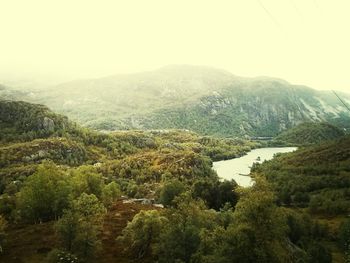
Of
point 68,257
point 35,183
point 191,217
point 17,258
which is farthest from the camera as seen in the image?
point 35,183

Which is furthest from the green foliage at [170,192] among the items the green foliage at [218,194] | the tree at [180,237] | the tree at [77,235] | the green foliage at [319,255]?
the tree at [77,235]

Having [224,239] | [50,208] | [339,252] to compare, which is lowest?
[339,252]

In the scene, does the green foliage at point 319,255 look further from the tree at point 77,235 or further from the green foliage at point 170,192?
the green foliage at point 170,192

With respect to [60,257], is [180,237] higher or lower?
higher

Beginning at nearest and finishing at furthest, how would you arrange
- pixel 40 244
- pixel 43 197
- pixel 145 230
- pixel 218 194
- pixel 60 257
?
pixel 60 257, pixel 145 230, pixel 40 244, pixel 43 197, pixel 218 194

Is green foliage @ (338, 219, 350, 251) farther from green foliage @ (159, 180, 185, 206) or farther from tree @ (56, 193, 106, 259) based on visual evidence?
tree @ (56, 193, 106, 259)

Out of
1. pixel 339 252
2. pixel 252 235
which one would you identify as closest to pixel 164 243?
pixel 252 235

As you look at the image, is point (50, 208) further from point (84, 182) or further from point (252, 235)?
point (252, 235)

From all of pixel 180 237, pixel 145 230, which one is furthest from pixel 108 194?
pixel 180 237

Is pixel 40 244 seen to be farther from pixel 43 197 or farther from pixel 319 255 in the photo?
pixel 319 255
